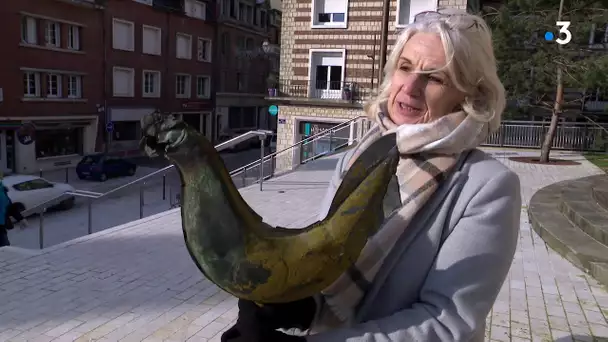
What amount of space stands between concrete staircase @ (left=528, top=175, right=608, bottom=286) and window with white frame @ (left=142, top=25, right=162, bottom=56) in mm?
22807

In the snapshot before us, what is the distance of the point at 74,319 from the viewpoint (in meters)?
4.73

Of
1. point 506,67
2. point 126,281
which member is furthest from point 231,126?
point 126,281

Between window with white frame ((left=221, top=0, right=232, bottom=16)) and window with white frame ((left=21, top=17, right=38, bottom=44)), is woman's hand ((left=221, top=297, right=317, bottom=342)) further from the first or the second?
window with white frame ((left=221, top=0, right=232, bottom=16))

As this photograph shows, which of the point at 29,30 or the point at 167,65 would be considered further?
the point at 167,65

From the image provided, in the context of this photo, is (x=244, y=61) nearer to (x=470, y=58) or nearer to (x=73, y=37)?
(x=73, y=37)

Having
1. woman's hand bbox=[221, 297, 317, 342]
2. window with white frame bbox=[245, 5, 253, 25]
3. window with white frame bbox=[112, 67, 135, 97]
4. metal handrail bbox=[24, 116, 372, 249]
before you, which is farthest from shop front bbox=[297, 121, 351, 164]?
window with white frame bbox=[245, 5, 253, 25]

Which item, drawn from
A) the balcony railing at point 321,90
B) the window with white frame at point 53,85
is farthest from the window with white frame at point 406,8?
the window with white frame at point 53,85

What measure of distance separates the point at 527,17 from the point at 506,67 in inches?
63.1

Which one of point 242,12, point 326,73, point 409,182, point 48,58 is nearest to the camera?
point 409,182

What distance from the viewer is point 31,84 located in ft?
70.2

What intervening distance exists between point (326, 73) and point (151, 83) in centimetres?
1091

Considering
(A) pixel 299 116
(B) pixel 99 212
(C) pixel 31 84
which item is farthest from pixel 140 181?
(C) pixel 31 84

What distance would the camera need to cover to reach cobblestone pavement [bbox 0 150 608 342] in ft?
14.7

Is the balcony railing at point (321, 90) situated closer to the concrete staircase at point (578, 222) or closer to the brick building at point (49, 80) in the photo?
the brick building at point (49, 80)
